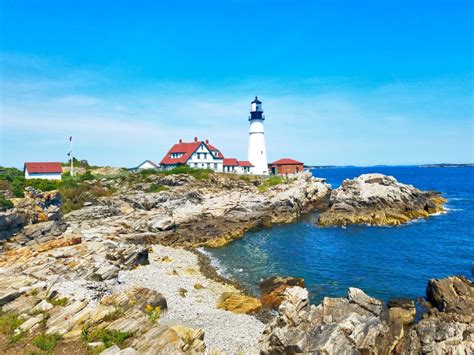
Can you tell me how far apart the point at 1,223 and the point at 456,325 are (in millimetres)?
34876

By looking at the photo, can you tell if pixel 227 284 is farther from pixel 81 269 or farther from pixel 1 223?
pixel 1 223

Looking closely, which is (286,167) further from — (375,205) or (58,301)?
(58,301)

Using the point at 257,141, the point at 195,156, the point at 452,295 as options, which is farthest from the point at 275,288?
the point at 257,141

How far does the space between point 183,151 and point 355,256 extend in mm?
47789

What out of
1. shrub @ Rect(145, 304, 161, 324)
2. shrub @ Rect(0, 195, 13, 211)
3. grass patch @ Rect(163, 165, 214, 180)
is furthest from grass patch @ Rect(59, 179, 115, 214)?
shrub @ Rect(145, 304, 161, 324)

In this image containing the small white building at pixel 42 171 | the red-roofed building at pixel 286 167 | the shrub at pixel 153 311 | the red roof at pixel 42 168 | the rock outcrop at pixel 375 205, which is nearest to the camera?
the shrub at pixel 153 311

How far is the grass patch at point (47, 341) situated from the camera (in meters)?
14.7

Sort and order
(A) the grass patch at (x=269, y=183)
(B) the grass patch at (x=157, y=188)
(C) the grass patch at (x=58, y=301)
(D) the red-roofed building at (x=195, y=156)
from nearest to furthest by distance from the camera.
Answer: (C) the grass patch at (x=58, y=301), (B) the grass patch at (x=157, y=188), (A) the grass patch at (x=269, y=183), (D) the red-roofed building at (x=195, y=156)

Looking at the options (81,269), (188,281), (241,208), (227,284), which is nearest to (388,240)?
(241,208)

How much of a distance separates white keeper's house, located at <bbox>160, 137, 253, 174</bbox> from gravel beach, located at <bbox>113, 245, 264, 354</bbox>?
39.5 metres

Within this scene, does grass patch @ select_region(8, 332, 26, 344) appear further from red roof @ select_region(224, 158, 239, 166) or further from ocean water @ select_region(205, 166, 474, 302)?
red roof @ select_region(224, 158, 239, 166)

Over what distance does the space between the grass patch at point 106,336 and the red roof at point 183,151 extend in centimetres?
5726

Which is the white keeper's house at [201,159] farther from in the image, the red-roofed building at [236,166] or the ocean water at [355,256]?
the ocean water at [355,256]

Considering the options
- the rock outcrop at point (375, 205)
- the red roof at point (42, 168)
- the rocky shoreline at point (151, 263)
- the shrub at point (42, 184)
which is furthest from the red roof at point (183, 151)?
the rock outcrop at point (375, 205)
